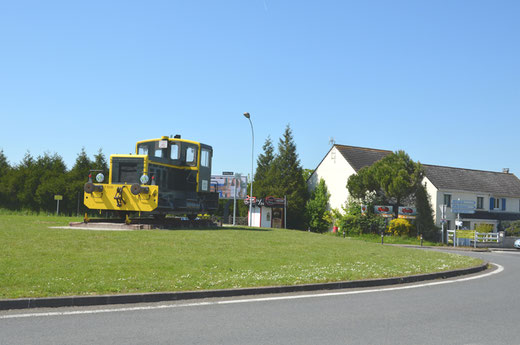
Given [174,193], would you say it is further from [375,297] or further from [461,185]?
[461,185]

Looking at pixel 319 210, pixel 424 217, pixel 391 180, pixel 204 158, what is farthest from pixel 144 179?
pixel 319 210

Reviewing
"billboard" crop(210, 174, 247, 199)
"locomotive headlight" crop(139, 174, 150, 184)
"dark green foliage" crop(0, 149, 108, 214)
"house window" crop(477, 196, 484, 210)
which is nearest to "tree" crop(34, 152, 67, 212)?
"dark green foliage" crop(0, 149, 108, 214)

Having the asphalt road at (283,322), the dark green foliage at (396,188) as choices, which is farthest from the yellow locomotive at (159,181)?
the dark green foliage at (396,188)

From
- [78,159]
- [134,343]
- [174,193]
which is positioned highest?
[78,159]

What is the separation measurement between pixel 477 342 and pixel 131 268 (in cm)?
686

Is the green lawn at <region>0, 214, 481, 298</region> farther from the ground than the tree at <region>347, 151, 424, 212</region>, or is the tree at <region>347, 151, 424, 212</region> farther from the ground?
the tree at <region>347, 151, 424, 212</region>

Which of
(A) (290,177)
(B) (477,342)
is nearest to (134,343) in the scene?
(B) (477,342)

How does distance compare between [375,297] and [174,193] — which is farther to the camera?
[174,193]

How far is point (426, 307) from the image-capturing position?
8242 mm

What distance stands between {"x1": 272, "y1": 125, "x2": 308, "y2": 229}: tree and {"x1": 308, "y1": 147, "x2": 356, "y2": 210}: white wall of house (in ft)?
13.3

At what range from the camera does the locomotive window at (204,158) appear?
2406 centimetres

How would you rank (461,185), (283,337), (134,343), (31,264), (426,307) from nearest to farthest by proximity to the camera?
(134,343), (283,337), (426,307), (31,264), (461,185)

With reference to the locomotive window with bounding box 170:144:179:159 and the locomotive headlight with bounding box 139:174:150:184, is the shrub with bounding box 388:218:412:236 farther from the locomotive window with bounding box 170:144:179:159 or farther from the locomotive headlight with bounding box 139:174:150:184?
the locomotive headlight with bounding box 139:174:150:184

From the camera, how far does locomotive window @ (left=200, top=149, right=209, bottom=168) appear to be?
2406 cm
